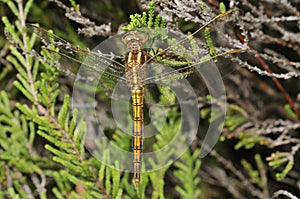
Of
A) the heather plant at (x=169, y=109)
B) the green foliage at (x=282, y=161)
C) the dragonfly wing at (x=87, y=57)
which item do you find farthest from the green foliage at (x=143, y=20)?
the green foliage at (x=282, y=161)

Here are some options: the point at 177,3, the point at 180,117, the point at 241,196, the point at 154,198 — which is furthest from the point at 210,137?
the point at 177,3

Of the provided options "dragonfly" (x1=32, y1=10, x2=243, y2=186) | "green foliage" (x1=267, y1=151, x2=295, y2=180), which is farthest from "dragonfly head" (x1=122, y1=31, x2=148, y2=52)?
"green foliage" (x1=267, y1=151, x2=295, y2=180)

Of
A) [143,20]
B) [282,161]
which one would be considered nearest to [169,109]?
[282,161]

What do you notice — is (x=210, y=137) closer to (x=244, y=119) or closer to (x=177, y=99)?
(x=244, y=119)

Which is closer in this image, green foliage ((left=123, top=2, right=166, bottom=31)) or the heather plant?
green foliage ((left=123, top=2, right=166, bottom=31))

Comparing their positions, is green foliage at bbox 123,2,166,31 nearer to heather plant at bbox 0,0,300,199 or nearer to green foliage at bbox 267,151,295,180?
heather plant at bbox 0,0,300,199

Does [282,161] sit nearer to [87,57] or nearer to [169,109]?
[169,109]

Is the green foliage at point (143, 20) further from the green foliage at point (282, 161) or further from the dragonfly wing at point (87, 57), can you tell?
the green foliage at point (282, 161)

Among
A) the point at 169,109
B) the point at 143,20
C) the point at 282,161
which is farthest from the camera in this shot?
the point at 169,109
